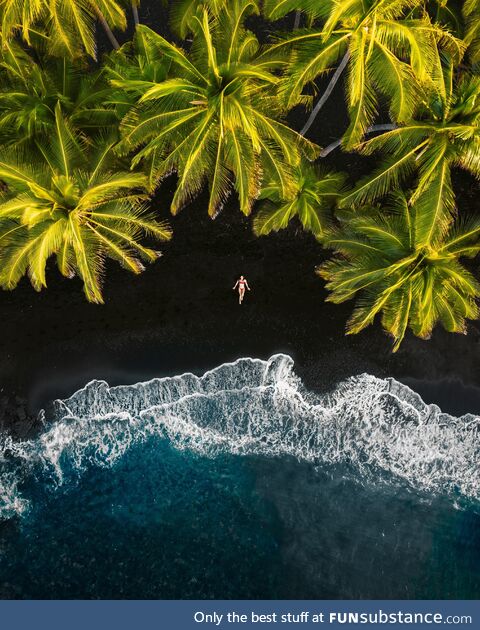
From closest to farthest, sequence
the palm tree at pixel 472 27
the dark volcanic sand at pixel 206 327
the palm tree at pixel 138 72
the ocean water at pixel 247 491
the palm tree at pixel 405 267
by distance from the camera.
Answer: the palm tree at pixel 138 72, the palm tree at pixel 472 27, the palm tree at pixel 405 267, the ocean water at pixel 247 491, the dark volcanic sand at pixel 206 327

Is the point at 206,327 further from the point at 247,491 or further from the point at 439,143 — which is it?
the point at 439,143

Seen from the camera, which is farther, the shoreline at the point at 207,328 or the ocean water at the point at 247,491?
the shoreline at the point at 207,328

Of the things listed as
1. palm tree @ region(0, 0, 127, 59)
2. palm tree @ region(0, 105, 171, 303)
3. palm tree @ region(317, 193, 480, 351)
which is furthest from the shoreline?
palm tree @ region(0, 0, 127, 59)

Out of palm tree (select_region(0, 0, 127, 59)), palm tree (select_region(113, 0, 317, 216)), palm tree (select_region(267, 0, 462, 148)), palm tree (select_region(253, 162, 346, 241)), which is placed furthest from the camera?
palm tree (select_region(253, 162, 346, 241))

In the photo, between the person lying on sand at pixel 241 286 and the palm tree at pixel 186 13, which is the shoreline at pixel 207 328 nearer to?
the person lying on sand at pixel 241 286

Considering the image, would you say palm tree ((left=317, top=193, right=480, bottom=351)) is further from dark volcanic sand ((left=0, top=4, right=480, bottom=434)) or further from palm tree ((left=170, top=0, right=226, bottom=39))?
palm tree ((left=170, top=0, right=226, bottom=39))

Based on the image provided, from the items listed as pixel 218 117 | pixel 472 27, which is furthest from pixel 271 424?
pixel 472 27

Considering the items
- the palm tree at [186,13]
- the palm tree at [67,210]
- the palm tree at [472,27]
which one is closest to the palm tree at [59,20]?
the palm tree at [186,13]
